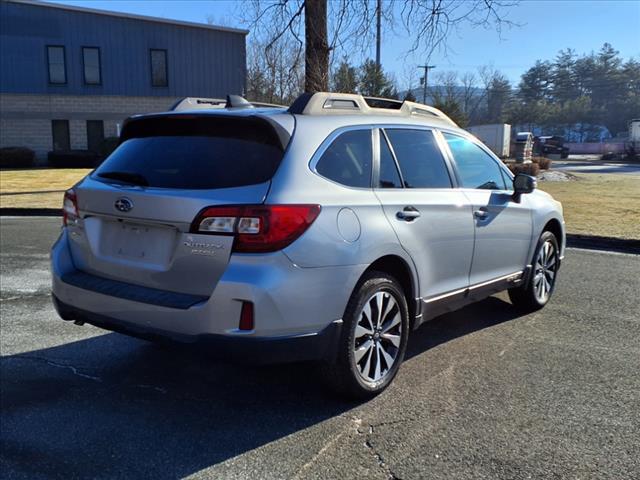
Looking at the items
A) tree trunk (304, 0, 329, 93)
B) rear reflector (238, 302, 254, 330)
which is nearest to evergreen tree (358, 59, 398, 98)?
tree trunk (304, 0, 329, 93)

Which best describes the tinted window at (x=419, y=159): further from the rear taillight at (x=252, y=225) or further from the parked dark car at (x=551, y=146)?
the parked dark car at (x=551, y=146)

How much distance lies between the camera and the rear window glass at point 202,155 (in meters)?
3.23

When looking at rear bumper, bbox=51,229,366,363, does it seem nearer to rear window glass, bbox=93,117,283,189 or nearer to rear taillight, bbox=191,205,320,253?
rear taillight, bbox=191,205,320,253

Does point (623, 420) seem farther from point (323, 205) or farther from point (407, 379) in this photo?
point (323, 205)

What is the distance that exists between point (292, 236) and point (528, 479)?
1669 mm

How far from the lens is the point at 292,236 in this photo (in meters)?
3.09

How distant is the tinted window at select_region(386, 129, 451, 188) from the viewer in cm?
407

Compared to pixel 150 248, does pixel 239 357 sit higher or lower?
lower

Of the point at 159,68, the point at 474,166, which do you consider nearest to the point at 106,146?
the point at 159,68

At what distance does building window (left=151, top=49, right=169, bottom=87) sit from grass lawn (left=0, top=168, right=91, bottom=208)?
35.0 ft

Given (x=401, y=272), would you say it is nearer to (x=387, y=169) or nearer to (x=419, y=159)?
(x=387, y=169)

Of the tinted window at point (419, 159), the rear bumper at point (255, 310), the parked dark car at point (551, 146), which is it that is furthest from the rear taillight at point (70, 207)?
the parked dark car at point (551, 146)

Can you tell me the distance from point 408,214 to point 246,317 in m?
1.38

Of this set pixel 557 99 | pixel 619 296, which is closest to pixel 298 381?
pixel 619 296
